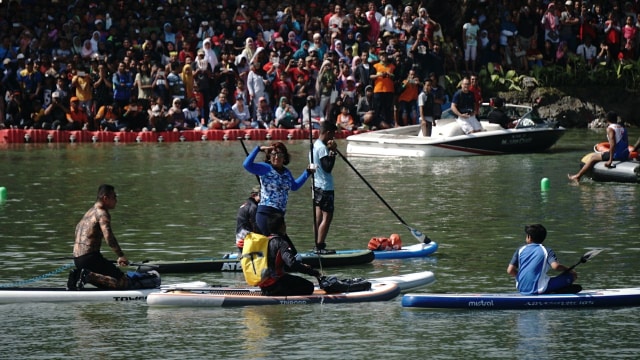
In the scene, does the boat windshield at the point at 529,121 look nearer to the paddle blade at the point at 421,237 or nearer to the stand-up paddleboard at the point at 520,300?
the paddle blade at the point at 421,237

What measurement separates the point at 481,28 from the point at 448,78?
2.23 meters

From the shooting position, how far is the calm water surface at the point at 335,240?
39.7ft

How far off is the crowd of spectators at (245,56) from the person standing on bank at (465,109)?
1560mm

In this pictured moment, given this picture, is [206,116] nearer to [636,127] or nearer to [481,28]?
[481,28]

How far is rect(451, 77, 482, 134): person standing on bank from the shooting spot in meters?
29.6

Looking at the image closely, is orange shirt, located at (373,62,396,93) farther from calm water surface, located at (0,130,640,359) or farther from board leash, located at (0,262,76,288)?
board leash, located at (0,262,76,288)

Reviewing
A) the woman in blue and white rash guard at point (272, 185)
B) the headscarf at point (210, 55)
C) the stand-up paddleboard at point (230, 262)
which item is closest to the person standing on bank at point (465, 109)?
the headscarf at point (210, 55)

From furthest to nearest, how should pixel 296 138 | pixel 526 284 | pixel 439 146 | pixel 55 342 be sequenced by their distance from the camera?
pixel 296 138, pixel 439 146, pixel 526 284, pixel 55 342

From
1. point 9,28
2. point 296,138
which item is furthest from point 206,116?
point 9,28

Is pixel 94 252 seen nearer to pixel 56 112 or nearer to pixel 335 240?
pixel 335 240

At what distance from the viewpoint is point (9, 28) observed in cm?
3431

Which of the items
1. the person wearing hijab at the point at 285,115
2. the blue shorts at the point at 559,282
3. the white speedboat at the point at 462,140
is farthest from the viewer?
the person wearing hijab at the point at 285,115

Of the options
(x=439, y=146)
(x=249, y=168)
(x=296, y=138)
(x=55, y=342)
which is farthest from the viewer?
(x=296, y=138)

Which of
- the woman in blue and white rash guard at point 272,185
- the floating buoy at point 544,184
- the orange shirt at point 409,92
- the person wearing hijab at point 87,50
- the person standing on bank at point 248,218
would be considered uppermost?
the person wearing hijab at point 87,50
